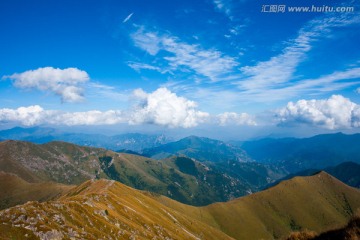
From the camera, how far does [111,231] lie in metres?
79.9

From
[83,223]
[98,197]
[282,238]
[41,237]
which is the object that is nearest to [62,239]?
[41,237]

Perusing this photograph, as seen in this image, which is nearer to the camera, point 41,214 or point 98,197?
point 41,214

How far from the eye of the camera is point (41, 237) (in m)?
53.6

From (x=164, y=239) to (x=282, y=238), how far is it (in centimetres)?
11206

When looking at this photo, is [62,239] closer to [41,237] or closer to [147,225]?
[41,237]

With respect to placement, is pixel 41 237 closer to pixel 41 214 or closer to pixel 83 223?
pixel 41 214

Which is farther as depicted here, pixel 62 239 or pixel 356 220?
pixel 62 239

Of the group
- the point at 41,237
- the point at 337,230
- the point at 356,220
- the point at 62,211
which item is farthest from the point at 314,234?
the point at 62,211

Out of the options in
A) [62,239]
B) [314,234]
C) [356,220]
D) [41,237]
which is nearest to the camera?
[356,220]

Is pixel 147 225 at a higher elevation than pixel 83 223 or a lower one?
lower

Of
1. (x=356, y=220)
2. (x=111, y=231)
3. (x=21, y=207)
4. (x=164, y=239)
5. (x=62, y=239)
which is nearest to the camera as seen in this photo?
(x=356, y=220)

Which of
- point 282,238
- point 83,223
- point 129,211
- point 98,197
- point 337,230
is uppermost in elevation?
point 337,230

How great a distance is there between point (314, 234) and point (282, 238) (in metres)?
2.47

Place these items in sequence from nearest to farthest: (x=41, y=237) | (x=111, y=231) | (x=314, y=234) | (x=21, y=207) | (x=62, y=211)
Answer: (x=314, y=234), (x=41, y=237), (x=21, y=207), (x=62, y=211), (x=111, y=231)
